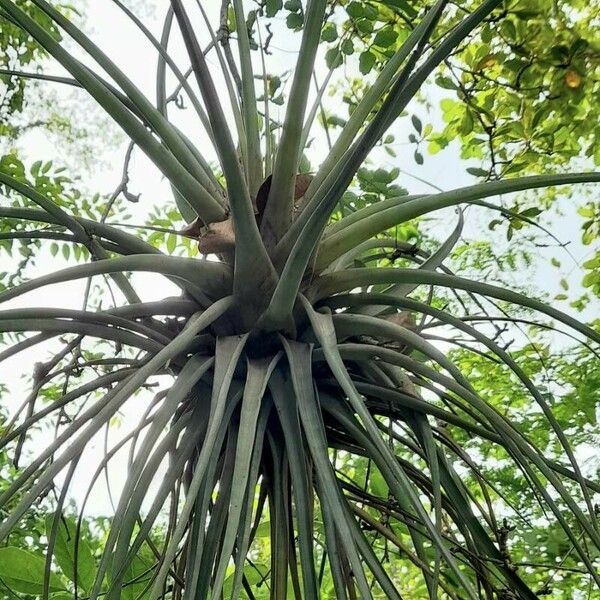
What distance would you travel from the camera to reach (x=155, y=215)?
2098 millimetres

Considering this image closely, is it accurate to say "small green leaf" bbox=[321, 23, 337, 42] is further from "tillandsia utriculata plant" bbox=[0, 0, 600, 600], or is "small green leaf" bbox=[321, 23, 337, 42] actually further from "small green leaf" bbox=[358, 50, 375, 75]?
"tillandsia utriculata plant" bbox=[0, 0, 600, 600]

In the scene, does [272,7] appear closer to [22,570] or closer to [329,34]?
[329,34]

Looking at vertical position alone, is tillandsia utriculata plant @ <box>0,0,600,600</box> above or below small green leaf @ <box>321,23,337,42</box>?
below

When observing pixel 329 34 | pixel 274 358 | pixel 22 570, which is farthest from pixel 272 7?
pixel 22 570

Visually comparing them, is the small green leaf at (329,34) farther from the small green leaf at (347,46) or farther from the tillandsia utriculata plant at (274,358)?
the tillandsia utriculata plant at (274,358)

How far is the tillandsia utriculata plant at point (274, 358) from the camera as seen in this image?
69 centimetres

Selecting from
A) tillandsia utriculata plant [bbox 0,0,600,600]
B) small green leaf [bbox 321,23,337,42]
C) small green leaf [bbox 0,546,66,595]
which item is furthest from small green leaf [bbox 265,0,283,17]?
small green leaf [bbox 0,546,66,595]

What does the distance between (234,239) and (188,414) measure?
0.22 metres

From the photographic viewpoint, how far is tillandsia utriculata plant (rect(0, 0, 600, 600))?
0.69 metres

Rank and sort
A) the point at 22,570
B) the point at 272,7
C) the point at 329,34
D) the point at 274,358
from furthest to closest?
the point at 329,34
the point at 272,7
the point at 22,570
the point at 274,358

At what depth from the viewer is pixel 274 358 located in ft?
2.65

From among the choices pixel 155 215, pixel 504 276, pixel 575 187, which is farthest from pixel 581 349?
pixel 155 215

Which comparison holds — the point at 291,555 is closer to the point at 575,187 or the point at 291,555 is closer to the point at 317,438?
the point at 317,438

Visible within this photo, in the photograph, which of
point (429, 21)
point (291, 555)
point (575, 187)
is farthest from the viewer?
point (575, 187)
